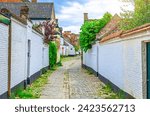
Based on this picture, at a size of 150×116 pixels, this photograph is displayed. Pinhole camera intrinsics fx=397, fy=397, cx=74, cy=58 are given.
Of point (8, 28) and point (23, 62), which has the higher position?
point (8, 28)

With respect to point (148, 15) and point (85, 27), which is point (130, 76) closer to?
point (148, 15)

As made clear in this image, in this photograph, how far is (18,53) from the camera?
14.4 metres

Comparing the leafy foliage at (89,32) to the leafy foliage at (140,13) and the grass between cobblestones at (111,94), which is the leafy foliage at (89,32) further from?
the grass between cobblestones at (111,94)

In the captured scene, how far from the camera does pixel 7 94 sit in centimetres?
1195

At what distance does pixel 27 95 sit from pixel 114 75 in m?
3.78

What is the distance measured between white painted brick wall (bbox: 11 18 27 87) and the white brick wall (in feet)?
3.94

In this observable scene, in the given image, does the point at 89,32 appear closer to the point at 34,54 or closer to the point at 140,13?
the point at 34,54

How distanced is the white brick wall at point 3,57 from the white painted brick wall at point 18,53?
120 cm

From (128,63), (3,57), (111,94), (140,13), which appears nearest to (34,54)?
(140,13)

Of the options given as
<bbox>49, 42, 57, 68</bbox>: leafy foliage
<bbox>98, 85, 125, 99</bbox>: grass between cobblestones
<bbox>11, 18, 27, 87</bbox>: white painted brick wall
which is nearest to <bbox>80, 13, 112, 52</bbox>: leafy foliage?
<bbox>49, 42, 57, 68</bbox>: leafy foliage

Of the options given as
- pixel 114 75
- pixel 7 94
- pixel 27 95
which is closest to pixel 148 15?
pixel 114 75

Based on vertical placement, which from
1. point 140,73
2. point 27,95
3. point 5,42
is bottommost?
point 27,95

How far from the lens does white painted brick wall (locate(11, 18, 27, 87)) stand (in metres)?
13.2

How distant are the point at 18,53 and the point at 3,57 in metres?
3.05
